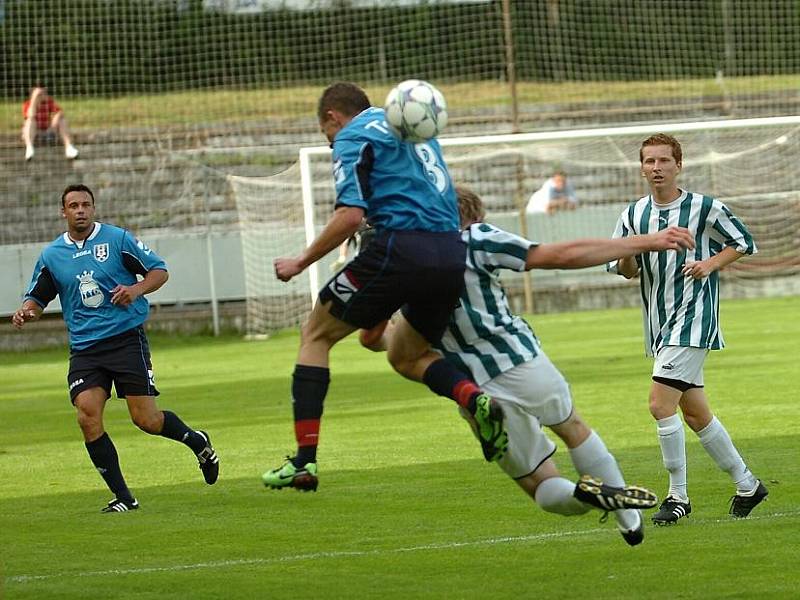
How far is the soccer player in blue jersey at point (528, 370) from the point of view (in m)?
6.99

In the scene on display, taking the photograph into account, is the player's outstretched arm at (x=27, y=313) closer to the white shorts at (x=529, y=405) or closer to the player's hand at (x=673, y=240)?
the white shorts at (x=529, y=405)

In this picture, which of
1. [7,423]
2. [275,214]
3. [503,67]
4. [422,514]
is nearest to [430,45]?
[503,67]

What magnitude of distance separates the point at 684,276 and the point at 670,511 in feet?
4.21

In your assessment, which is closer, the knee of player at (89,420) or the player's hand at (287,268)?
the player's hand at (287,268)

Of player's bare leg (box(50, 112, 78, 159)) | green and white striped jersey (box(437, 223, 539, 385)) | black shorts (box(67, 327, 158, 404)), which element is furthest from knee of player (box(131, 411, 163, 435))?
player's bare leg (box(50, 112, 78, 159))

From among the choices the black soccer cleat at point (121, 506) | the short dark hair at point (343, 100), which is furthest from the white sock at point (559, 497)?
the black soccer cleat at point (121, 506)

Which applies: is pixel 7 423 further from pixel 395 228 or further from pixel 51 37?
pixel 51 37

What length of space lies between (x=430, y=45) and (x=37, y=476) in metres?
25.7

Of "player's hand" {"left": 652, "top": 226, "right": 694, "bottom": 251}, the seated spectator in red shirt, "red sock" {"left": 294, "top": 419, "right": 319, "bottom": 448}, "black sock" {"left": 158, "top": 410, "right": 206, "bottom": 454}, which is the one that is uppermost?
the seated spectator in red shirt

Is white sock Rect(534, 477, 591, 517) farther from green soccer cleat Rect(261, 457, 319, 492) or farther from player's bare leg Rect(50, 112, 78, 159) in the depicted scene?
player's bare leg Rect(50, 112, 78, 159)

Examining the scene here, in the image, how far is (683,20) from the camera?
124 feet

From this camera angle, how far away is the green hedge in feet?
119

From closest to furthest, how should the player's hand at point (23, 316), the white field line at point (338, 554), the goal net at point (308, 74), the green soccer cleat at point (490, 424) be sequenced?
1. the green soccer cleat at point (490, 424)
2. the white field line at point (338, 554)
3. the player's hand at point (23, 316)
4. the goal net at point (308, 74)

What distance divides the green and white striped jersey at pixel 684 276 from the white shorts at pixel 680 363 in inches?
1.8
